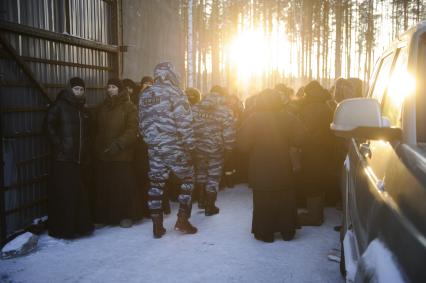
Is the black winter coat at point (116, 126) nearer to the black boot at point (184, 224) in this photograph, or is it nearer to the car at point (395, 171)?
the black boot at point (184, 224)

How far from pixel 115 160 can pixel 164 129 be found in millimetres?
1134

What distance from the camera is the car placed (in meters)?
1.71

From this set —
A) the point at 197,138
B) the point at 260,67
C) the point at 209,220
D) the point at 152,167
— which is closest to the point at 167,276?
the point at 152,167

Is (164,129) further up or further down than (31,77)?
further down

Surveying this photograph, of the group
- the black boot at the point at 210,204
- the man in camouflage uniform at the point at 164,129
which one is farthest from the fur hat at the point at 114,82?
the black boot at the point at 210,204

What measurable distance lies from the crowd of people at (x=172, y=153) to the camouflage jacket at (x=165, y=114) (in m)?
0.01

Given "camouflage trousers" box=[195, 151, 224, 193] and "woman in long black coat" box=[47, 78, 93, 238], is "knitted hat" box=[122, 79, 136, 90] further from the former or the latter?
"camouflage trousers" box=[195, 151, 224, 193]

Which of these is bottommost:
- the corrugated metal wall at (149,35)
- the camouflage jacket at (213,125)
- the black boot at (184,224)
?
the black boot at (184,224)

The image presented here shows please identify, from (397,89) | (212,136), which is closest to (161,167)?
(212,136)

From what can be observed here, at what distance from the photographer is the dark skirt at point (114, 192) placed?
6.97m

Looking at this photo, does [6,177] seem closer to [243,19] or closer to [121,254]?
[121,254]

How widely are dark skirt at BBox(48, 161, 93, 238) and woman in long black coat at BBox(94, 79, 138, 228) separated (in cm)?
53

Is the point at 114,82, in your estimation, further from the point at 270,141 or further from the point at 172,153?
the point at 270,141

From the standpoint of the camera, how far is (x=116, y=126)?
22.6ft
